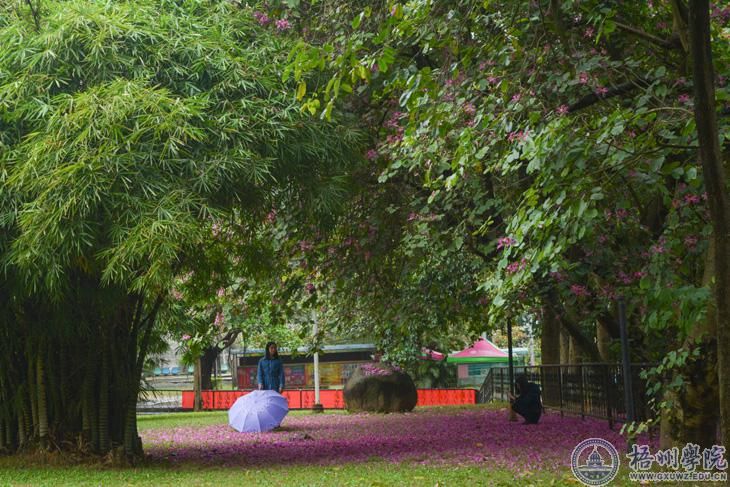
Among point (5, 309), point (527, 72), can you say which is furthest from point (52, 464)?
point (527, 72)

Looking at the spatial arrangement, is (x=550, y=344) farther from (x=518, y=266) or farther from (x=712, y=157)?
(x=712, y=157)

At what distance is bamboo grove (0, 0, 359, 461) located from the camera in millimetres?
9500

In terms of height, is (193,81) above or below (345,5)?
below

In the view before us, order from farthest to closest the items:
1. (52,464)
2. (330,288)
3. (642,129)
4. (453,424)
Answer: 1. (453,424)
2. (330,288)
3. (52,464)
4. (642,129)

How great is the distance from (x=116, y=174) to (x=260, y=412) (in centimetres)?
731

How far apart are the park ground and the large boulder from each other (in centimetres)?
528

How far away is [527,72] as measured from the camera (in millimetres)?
9242

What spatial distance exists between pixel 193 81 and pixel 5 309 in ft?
12.1

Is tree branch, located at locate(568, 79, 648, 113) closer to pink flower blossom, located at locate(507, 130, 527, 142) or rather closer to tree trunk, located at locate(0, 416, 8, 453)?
pink flower blossom, located at locate(507, 130, 527, 142)

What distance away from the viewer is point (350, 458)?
11.7 m

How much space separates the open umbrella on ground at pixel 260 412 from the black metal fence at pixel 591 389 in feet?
17.8

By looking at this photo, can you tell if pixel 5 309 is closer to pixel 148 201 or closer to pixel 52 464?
pixel 52 464

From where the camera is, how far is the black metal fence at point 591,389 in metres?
13.5

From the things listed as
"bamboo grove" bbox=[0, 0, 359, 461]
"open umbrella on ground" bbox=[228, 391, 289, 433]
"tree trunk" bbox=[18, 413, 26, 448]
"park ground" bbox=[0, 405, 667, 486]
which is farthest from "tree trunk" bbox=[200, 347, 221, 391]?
"bamboo grove" bbox=[0, 0, 359, 461]
